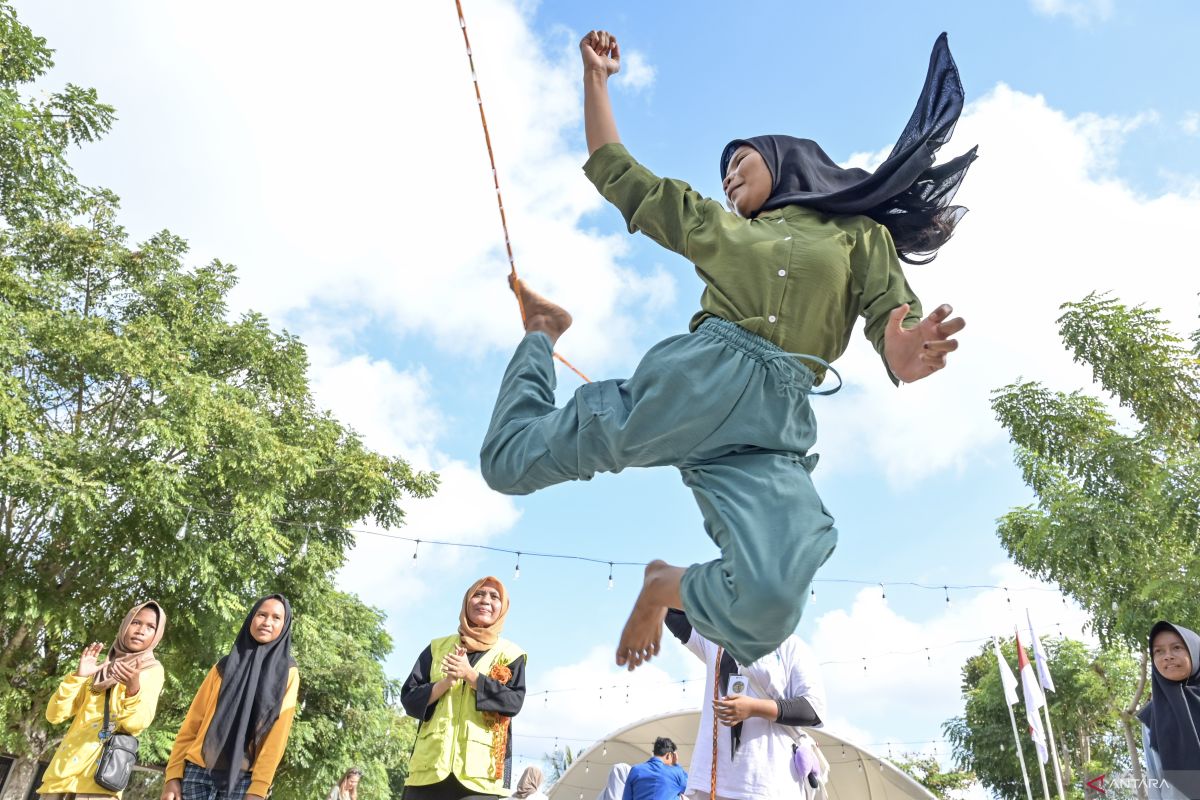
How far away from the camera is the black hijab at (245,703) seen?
3771 mm

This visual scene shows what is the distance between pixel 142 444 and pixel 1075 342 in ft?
52.5

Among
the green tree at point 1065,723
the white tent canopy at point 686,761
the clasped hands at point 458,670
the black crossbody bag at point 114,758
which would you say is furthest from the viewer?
the green tree at point 1065,723

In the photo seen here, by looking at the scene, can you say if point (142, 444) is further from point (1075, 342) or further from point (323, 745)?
point (1075, 342)

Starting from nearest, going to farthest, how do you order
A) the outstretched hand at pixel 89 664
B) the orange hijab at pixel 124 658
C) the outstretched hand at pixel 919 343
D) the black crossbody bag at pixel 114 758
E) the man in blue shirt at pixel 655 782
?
the outstretched hand at pixel 919 343 < the black crossbody bag at pixel 114 758 < the orange hijab at pixel 124 658 < the outstretched hand at pixel 89 664 < the man in blue shirt at pixel 655 782

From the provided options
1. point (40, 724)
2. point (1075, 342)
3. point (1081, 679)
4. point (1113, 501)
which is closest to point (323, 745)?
point (40, 724)

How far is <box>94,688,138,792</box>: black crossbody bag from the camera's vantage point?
3.84 m

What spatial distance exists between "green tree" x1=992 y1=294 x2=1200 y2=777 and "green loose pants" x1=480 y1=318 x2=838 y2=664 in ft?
43.1

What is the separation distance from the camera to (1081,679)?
27.2 m

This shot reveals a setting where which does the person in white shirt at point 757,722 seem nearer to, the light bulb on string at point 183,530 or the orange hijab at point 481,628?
the orange hijab at point 481,628

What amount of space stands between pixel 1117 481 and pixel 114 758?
51.9 feet

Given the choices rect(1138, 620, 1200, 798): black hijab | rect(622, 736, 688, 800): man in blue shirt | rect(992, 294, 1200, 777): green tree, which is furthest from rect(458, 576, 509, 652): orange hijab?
rect(992, 294, 1200, 777): green tree

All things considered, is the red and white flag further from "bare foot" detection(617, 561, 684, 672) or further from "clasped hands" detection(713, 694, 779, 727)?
"bare foot" detection(617, 561, 684, 672)

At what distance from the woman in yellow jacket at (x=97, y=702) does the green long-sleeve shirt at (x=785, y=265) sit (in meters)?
3.33

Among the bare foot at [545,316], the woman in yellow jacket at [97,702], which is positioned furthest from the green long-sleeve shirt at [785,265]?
the woman in yellow jacket at [97,702]
